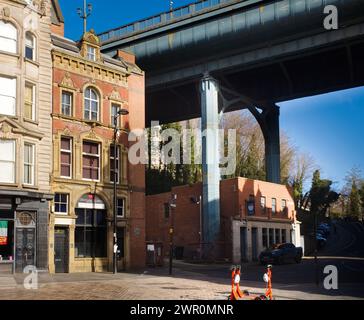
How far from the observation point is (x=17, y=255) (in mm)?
29281

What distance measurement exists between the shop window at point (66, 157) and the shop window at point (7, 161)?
177 inches

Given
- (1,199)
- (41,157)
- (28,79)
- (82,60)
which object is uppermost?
(82,60)

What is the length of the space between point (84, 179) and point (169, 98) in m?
26.4

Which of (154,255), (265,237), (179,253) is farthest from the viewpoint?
(265,237)

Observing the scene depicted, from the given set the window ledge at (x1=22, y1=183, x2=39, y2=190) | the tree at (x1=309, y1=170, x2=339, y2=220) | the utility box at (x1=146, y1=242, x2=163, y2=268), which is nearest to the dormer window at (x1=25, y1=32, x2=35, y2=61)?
the window ledge at (x1=22, y1=183, x2=39, y2=190)

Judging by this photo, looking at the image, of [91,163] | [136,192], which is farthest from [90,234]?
[136,192]

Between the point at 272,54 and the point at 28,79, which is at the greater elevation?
the point at 272,54

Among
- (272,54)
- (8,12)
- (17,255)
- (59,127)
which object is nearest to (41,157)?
(59,127)

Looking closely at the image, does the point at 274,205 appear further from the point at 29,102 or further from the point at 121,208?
the point at 29,102

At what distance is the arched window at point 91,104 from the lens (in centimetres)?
3538

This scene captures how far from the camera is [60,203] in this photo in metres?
32.9

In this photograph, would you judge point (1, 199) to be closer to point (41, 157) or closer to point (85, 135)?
point (41, 157)

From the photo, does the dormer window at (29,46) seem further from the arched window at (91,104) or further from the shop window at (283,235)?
the shop window at (283,235)

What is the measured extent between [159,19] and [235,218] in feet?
61.1
